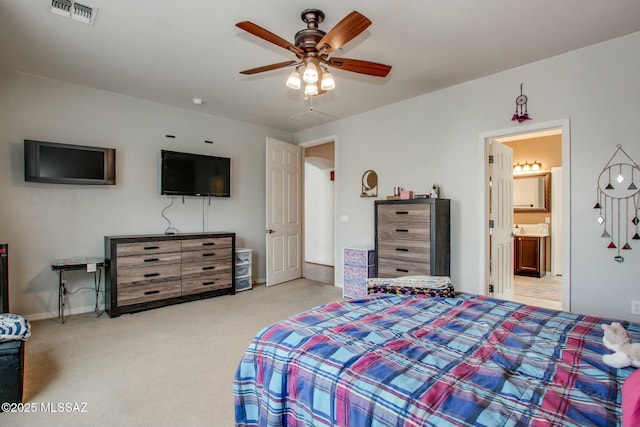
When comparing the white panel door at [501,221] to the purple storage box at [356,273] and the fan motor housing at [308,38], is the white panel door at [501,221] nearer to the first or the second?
the purple storage box at [356,273]

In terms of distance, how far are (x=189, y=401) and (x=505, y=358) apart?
1.89 m

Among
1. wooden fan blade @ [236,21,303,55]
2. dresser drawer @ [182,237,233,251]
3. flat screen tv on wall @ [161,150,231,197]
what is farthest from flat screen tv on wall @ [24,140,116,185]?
wooden fan blade @ [236,21,303,55]

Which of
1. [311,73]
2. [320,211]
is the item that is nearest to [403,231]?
[311,73]

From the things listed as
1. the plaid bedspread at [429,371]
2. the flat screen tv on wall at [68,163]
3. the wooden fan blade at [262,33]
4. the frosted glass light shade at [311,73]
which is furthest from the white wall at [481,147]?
the flat screen tv on wall at [68,163]

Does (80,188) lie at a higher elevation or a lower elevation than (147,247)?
higher

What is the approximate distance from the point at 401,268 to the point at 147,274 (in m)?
3.08

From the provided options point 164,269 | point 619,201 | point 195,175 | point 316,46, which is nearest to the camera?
point 316,46

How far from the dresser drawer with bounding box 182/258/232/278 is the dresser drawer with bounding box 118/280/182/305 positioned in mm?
184

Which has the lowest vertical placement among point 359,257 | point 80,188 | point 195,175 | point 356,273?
point 356,273

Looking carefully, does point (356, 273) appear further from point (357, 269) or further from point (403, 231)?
point (403, 231)

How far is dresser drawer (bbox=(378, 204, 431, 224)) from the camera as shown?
3504 millimetres

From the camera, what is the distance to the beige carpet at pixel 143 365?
1876 mm

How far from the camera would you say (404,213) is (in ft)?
12.0

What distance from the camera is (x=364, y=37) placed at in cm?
266
